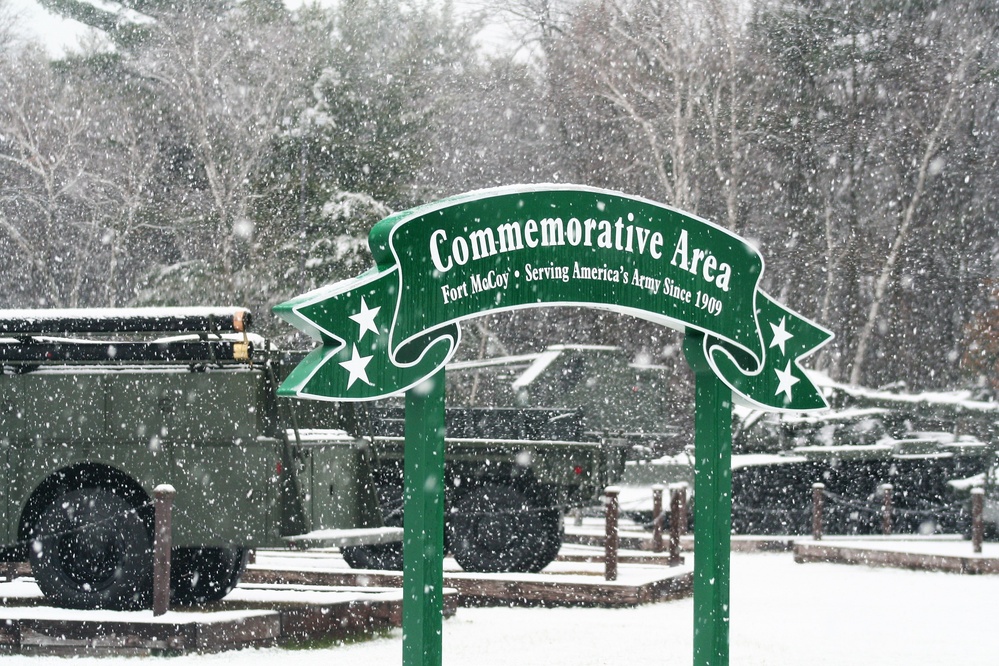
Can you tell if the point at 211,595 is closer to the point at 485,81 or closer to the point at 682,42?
the point at 682,42

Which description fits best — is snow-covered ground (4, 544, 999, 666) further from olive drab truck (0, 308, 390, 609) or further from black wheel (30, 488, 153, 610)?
olive drab truck (0, 308, 390, 609)

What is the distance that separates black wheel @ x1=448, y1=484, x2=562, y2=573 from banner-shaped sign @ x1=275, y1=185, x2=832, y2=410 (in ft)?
21.8

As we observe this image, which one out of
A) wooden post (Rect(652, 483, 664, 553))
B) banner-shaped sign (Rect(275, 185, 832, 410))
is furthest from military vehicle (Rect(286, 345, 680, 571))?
banner-shaped sign (Rect(275, 185, 832, 410))

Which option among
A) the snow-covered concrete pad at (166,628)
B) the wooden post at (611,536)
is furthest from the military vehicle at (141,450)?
the wooden post at (611,536)

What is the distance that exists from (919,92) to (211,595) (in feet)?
78.4

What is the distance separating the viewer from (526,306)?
259 inches

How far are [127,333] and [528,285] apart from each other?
182 inches

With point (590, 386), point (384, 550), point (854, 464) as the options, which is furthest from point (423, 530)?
point (854, 464)

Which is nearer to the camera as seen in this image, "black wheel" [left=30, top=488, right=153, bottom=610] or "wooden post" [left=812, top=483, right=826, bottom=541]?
"black wheel" [left=30, top=488, right=153, bottom=610]

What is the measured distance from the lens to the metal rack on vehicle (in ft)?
32.6

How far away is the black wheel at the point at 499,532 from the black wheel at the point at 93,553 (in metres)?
4.05

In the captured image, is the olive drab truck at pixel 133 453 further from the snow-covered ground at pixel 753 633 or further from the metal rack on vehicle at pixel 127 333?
the snow-covered ground at pixel 753 633

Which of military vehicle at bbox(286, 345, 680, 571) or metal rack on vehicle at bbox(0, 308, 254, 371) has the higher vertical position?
metal rack on vehicle at bbox(0, 308, 254, 371)

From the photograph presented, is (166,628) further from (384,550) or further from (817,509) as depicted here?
(817,509)
